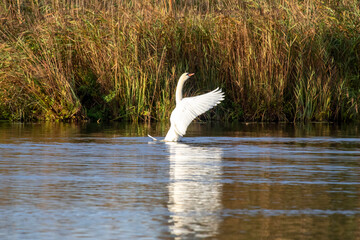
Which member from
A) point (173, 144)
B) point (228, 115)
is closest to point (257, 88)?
point (228, 115)

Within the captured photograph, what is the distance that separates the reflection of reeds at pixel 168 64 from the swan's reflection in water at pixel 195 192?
663 centimetres

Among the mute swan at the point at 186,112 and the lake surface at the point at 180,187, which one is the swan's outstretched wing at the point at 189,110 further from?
the lake surface at the point at 180,187

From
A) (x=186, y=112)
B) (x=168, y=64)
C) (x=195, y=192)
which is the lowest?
(x=195, y=192)

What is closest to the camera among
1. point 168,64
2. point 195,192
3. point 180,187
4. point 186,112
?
point 195,192

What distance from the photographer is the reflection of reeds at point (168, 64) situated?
1841 cm

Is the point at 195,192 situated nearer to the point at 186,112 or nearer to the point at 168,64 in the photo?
the point at 186,112

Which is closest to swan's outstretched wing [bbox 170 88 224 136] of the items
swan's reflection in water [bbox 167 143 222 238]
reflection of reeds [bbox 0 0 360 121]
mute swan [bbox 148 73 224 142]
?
mute swan [bbox 148 73 224 142]

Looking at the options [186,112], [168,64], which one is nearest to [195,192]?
[186,112]

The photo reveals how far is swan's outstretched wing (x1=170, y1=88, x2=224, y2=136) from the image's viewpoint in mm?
13359

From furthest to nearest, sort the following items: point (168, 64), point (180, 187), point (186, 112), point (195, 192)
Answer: point (168, 64)
point (186, 112)
point (180, 187)
point (195, 192)

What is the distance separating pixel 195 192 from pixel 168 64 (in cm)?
1118

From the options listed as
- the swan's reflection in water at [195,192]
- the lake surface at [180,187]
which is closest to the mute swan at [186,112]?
the lake surface at [180,187]

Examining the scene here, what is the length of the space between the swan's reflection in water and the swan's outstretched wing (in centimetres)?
131

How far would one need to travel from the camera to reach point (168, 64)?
1895cm
